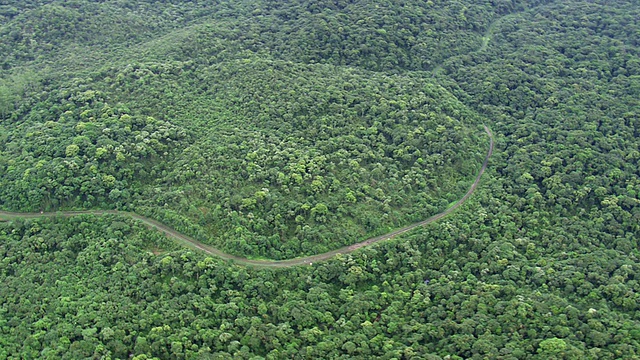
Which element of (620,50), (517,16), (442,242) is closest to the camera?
(442,242)

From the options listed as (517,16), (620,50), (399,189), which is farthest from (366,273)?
(517,16)

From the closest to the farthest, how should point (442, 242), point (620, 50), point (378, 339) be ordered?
point (378, 339), point (442, 242), point (620, 50)

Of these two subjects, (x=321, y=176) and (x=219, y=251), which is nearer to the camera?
(x=219, y=251)

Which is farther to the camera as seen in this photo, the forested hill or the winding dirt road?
the winding dirt road

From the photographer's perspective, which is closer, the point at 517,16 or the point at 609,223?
the point at 609,223

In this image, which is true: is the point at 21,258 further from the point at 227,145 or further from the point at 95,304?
the point at 227,145

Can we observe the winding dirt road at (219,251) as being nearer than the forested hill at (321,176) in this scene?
No

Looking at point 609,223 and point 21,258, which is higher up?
point 609,223

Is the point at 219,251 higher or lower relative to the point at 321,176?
lower
